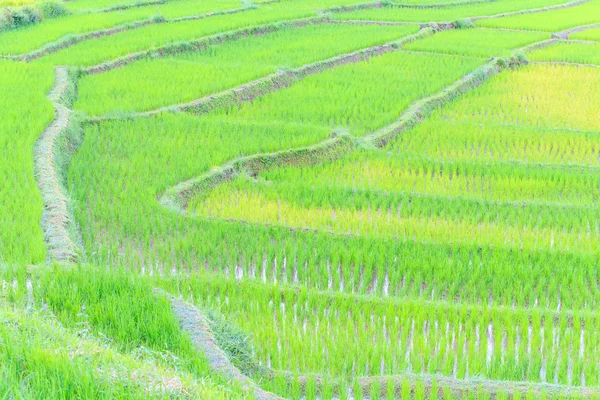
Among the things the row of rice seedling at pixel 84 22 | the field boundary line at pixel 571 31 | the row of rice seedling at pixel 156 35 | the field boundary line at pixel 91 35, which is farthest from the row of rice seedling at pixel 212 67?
the field boundary line at pixel 571 31

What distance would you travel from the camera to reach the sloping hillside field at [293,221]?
3.26 metres

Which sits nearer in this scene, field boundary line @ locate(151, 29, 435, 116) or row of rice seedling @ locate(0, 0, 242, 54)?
field boundary line @ locate(151, 29, 435, 116)

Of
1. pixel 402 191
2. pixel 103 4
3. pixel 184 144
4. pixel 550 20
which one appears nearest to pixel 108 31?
pixel 103 4

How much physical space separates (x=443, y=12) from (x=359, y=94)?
305 inches

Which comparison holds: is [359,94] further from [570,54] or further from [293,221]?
[570,54]

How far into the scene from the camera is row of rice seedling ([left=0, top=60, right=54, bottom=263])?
434 cm

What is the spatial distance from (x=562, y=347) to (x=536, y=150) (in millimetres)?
3546

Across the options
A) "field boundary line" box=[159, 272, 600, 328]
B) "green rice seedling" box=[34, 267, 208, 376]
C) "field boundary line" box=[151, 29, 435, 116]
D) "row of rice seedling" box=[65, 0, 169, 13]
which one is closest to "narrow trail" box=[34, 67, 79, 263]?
"green rice seedling" box=[34, 267, 208, 376]

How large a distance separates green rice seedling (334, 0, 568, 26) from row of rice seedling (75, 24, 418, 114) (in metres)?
1.77

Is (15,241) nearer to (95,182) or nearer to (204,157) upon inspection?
(95,182)

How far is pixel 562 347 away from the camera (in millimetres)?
3707

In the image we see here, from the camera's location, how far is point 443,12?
15.6 meters

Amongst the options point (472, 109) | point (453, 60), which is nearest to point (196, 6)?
point (453, 60)

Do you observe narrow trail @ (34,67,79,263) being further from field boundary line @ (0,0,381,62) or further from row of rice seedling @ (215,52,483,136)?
field boundary line @ (0,0,381,62)
